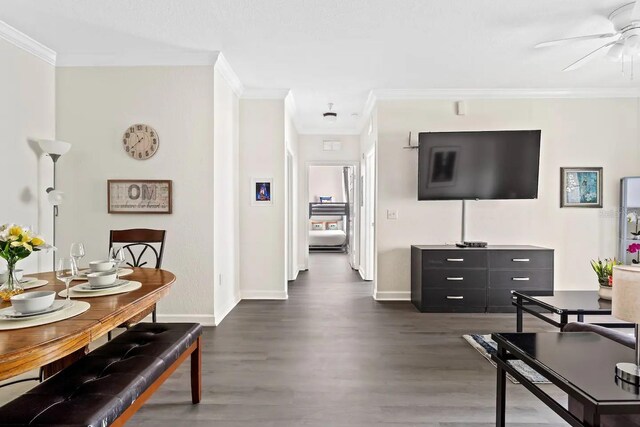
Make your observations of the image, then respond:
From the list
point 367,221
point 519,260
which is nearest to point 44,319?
point 519,260

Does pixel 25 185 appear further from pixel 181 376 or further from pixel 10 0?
pixel 181 376

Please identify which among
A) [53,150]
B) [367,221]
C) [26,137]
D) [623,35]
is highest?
[623,35]

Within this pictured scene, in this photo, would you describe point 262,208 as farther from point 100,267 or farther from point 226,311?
point 100,267

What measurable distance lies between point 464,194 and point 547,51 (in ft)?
5.43

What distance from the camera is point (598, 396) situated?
1197mm

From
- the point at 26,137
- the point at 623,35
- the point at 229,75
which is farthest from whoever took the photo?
the point at 229,75

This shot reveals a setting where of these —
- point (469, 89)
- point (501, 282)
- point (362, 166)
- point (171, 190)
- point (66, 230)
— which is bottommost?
point (501, 282)

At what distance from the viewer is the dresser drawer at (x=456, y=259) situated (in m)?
4.26

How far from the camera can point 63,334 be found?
1.35 meters

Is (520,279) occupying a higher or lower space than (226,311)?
higher

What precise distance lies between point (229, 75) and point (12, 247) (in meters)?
3.03

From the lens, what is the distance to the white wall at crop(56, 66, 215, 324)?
3756 mm

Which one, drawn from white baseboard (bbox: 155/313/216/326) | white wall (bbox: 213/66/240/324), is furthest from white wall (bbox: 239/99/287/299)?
white baseboard (bbox: 155/313/216/326)

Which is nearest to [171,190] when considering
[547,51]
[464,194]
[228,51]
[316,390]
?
[228,51]
